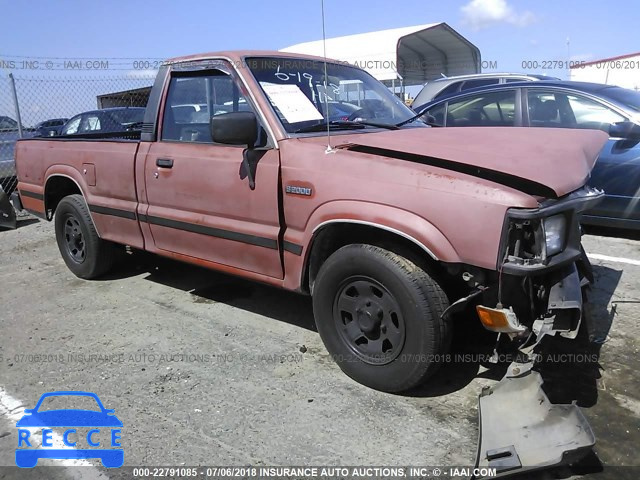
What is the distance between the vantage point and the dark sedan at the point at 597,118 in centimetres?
532

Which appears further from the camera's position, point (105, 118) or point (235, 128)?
point (105, 118)

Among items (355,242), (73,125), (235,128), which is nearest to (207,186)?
(235,128)

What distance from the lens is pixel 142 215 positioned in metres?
4.19

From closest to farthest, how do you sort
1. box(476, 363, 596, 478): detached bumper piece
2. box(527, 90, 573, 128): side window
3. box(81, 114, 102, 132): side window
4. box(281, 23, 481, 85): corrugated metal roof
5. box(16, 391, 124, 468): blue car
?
box(476, 363, 596, 478): detached bumper piece, box(16, 391, 124, 468): blue car, box(527, 90, 573, 128): side window, box(81, 114, 102, 132): side window, box(281, 23, 481, 85): corrugated metal roof

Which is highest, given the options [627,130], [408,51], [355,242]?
[408,51]

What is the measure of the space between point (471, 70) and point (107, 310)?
23.5 meters

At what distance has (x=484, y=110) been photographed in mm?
6352

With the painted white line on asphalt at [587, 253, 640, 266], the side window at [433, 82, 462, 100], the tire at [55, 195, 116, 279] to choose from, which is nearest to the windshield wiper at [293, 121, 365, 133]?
the tire at [55, 195, 116, 279]

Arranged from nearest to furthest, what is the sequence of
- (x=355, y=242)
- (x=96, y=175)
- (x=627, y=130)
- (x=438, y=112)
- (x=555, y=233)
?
(x=555, y=233) < (x=355, y=242) < (x=96, y=175) < (x=627, y=130) < (x=438, y=112)

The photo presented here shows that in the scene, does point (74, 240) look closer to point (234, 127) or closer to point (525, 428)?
point (234, 127)

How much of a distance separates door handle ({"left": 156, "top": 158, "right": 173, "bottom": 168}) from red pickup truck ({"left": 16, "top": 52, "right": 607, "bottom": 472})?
0.01 metres

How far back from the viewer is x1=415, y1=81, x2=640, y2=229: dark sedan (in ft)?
17.4

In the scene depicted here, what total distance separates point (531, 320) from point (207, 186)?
86.8 inches

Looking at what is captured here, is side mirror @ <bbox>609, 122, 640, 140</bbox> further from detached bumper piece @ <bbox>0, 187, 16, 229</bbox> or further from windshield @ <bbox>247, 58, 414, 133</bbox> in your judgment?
detached bumper piece @ <bbox>0, 187, 16, 229</bbox>
